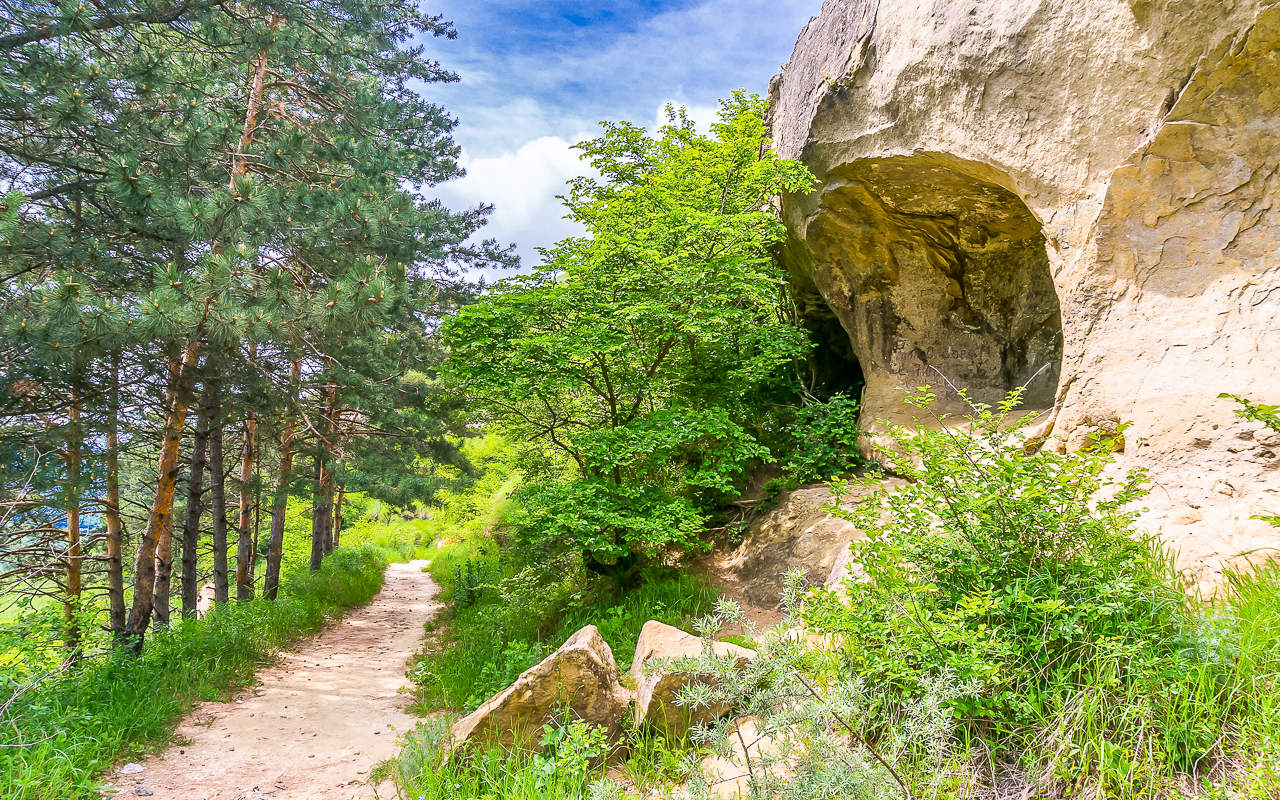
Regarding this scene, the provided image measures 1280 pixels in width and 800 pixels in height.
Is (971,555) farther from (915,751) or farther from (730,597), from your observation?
(730,597)

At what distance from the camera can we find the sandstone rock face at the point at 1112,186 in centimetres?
→ 386

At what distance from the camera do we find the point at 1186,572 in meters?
3.18

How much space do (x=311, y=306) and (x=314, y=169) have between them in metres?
2.90

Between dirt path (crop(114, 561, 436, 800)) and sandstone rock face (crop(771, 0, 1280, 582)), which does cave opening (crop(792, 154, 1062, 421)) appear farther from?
dirt path (crop(114, 561, 436, 800))

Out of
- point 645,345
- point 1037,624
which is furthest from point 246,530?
point 1037,624

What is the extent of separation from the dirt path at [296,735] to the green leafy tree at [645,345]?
2504 mm

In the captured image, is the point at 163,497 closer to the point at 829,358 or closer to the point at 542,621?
the point at 542,621

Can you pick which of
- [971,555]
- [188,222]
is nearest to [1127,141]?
[971,555]

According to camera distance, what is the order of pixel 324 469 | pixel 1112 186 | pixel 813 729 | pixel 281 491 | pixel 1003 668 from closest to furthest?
pixel 813 729 < pixel 1003 668 < pixel 1112 186 < pixel 281 491 < pixel 324 469

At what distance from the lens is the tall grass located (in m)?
3.94

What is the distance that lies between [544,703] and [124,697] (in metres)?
4.24

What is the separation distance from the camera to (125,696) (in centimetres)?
536

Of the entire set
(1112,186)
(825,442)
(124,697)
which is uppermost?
(1112,186)

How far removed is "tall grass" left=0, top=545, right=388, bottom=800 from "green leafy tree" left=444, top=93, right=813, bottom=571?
3646 millimetres
